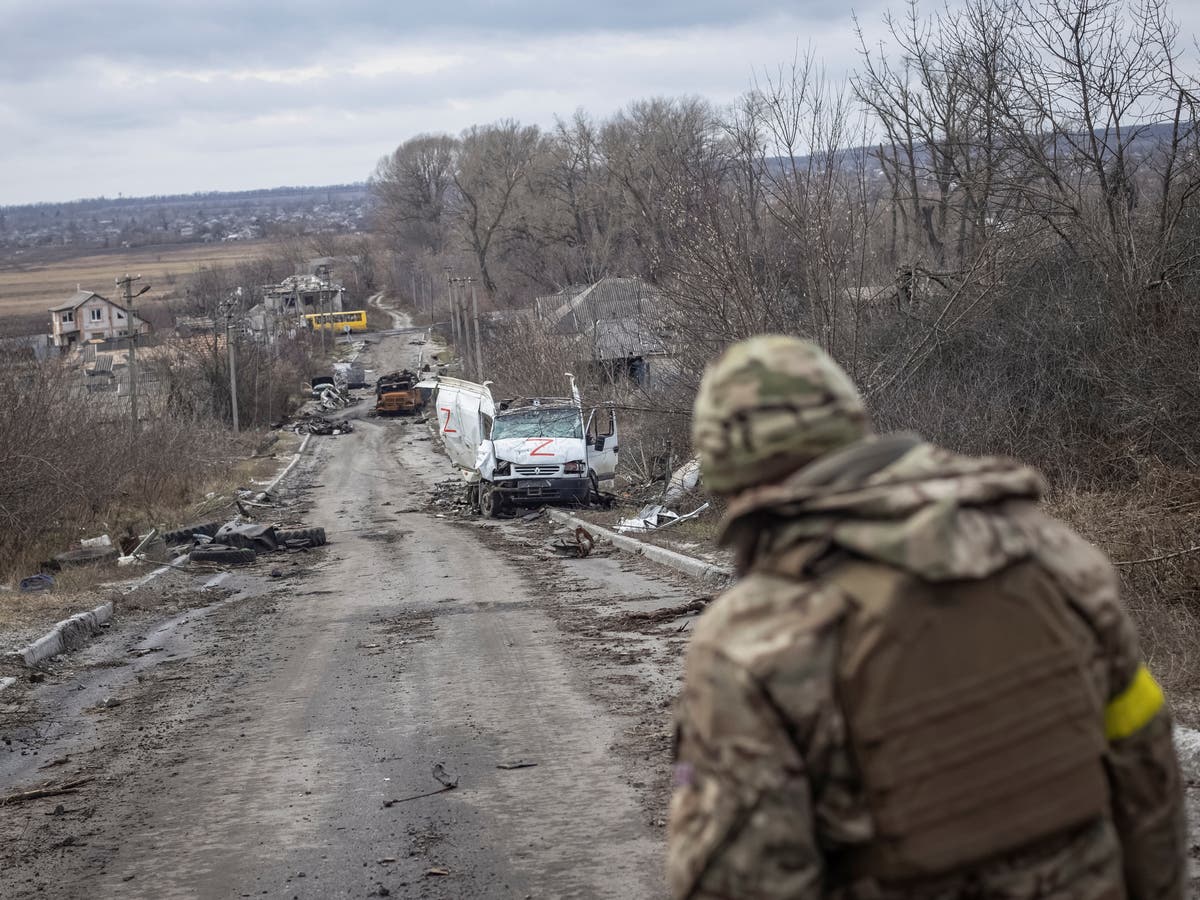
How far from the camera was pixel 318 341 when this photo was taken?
10456cm

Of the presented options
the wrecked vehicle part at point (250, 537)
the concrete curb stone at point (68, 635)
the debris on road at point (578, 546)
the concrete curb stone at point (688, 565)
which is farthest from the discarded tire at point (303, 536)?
the concrete curb stone at point (68, 635)

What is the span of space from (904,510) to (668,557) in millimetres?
14632

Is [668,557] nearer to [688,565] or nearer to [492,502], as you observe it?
[688,565]

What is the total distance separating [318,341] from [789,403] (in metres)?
105

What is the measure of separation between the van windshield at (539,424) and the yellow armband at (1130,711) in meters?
24.3

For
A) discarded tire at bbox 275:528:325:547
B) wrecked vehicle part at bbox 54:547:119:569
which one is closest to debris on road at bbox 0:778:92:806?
wrecked vehicle part at bbox 54:547:119:569

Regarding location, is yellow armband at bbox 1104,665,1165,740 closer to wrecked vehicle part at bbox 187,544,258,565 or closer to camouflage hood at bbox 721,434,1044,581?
camouflage hood at bbox 721,434,1044,581

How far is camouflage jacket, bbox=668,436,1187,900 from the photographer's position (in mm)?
2076

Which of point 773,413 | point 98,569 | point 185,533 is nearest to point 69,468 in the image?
point 185,533

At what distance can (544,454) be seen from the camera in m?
26.2

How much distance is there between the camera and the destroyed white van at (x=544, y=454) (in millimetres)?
26172

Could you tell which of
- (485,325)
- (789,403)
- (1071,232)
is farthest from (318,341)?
(789,403)

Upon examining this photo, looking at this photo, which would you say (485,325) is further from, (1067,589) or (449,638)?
(1067,589)

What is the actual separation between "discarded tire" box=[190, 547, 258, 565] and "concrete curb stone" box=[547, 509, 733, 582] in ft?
19.1
